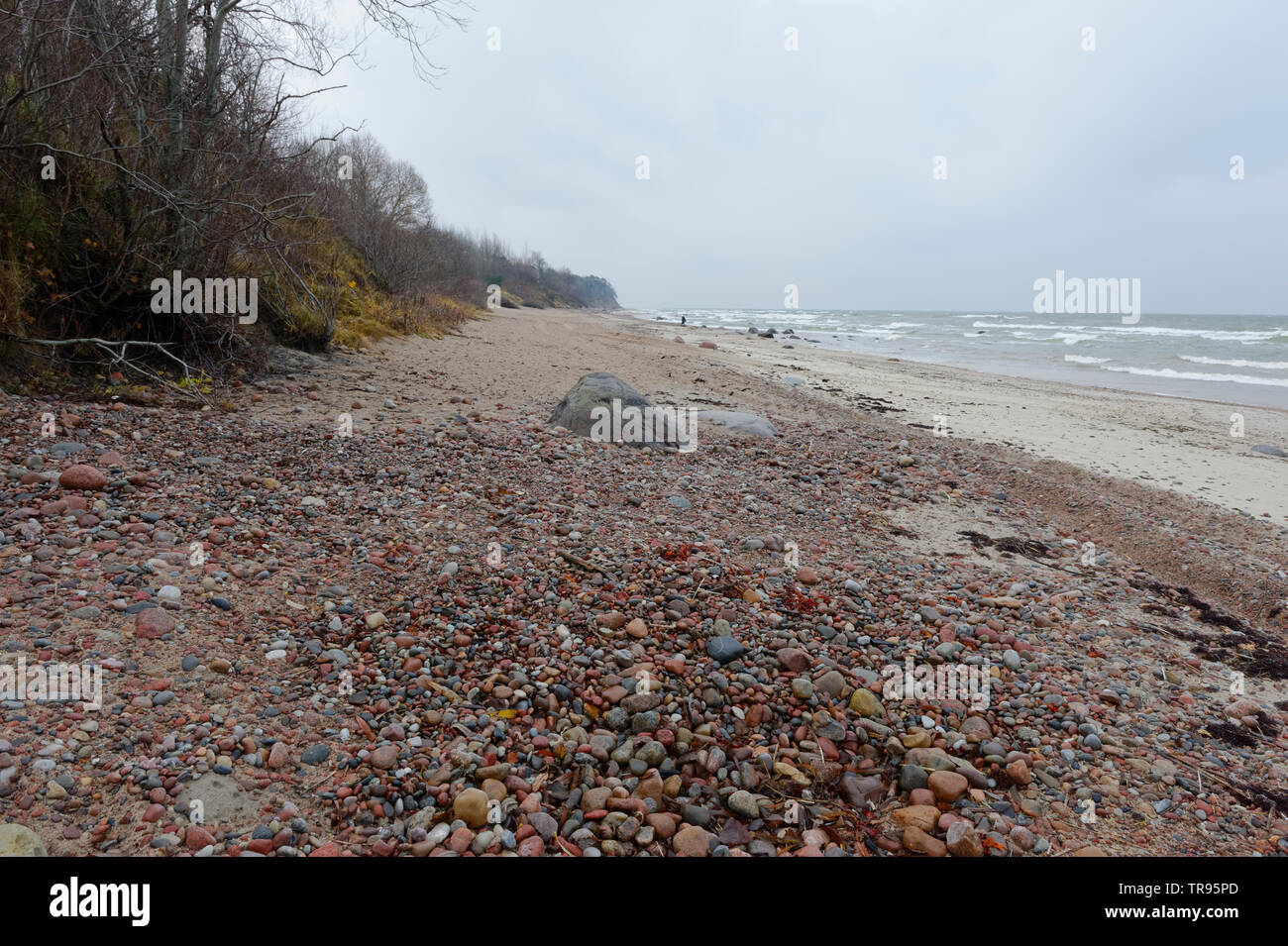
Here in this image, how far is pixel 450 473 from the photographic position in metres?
5.64

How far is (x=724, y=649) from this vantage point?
3.39 m

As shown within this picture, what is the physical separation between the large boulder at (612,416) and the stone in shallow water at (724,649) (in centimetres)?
418

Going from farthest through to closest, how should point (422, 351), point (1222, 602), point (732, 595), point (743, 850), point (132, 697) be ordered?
point (422, 351), point (1222, 602), point (732, 595), point (132, 697), point (743, 850)

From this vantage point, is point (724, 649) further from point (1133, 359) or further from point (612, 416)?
point (1133, 359)

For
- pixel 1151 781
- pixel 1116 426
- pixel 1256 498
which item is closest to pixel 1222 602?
pixel 1151 781

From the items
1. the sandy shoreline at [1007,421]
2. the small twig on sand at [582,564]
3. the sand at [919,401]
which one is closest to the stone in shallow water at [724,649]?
the small twig on sand at [582,564]

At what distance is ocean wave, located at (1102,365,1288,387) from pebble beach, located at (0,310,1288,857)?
79.4ft

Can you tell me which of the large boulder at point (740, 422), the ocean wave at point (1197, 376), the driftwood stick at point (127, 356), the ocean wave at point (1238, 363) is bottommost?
the large boulder at point (740, 422)

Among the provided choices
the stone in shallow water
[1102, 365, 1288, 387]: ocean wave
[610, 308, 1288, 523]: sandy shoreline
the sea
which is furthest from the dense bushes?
[1102, 365, 1288, 387]: ocean wave

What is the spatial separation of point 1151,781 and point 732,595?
7.17 ft

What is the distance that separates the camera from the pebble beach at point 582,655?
2.32 m

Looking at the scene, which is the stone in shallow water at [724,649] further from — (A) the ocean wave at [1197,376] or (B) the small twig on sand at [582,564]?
(A) the ocean wave at [1197,376]
